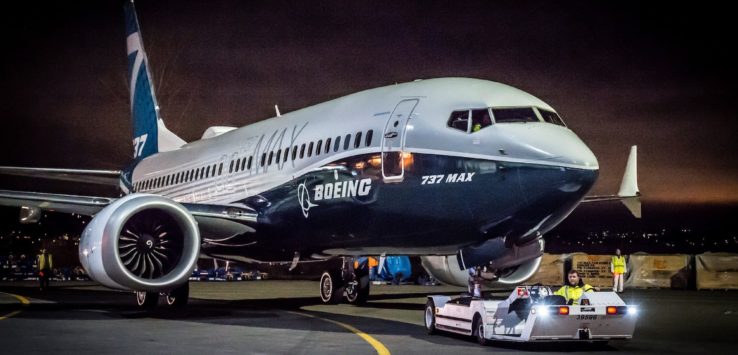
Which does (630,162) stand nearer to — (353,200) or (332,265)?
(353,200)

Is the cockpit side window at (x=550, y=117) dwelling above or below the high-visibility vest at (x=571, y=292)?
above

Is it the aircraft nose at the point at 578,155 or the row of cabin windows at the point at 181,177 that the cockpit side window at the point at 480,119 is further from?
the row of cabin windows at the point at 181,177

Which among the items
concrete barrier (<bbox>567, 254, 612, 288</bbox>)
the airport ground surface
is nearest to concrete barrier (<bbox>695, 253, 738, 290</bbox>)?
concrete barrier (<bbox>567, 254, 612, 288</bbox>)

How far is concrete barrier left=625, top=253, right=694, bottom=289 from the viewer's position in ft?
110

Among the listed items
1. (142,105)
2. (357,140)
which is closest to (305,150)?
(357,140)

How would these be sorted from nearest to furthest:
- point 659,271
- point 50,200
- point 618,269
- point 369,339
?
point 369,339, point 50,200, point 618,269, point 659,271

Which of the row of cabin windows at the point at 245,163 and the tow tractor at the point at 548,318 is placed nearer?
the tow tractor at the point at 548,318

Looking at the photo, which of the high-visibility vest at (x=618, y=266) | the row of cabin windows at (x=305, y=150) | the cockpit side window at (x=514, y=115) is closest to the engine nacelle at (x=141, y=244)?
the row of cabin windows at (x=305, y=150)

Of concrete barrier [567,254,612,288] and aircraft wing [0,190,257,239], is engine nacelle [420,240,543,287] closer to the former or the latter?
aircraft wing [0,190,257,239]

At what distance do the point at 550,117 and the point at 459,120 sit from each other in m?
1.42

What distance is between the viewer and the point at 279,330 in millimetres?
13867

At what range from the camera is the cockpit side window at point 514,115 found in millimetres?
13797

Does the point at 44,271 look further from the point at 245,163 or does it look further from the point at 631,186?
the point at 631,186

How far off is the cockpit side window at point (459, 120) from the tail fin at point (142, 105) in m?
14.8
